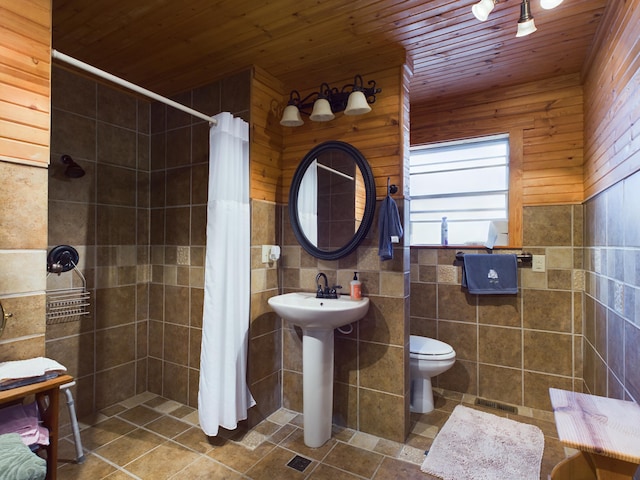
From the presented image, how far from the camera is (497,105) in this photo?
104 inches

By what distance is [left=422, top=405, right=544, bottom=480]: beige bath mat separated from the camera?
1.83m

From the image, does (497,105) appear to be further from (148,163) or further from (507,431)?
(148,163)

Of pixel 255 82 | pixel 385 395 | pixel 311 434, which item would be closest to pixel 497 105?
pixel 255 82

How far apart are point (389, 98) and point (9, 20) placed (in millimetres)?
1828

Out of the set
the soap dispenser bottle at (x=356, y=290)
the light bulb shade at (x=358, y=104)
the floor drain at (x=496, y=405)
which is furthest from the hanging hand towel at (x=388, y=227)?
the floor drain at (x=496, y=405)

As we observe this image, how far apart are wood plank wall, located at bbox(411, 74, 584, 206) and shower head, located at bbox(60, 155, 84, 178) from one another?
2.74m

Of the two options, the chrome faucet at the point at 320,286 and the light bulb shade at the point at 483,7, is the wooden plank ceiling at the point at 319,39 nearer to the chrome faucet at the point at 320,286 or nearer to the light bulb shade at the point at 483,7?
the light bulb shade at the point at 483,7

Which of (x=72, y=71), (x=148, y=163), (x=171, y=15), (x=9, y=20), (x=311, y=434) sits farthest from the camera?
(x=148, y=163)

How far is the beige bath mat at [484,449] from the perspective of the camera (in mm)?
1826

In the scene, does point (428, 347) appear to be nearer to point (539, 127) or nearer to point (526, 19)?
point (539, 127)

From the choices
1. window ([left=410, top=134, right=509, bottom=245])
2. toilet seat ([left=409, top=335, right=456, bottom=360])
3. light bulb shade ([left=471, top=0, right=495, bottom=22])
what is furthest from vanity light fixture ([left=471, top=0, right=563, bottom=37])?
toilet seat ([left=409, top=335, right=456, bottom=360])

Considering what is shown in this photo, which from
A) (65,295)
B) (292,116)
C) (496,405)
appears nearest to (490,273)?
(496,405)

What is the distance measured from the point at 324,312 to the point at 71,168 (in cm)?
190

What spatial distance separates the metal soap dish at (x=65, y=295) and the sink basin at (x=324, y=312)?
1.36 m
